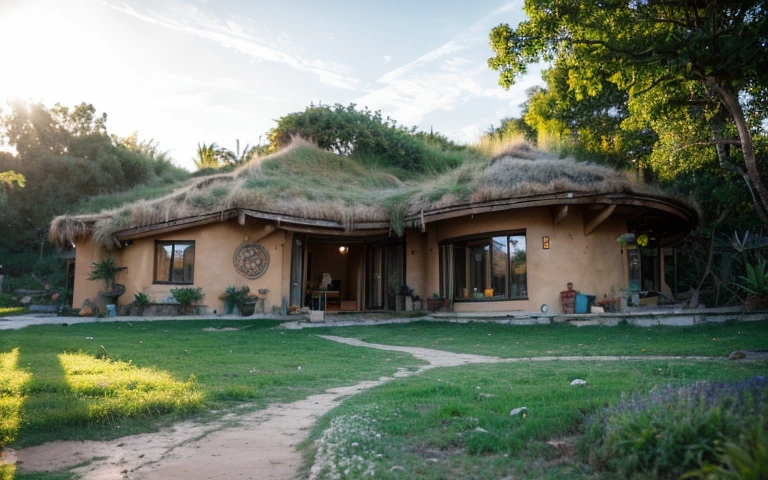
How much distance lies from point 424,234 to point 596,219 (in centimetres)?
533

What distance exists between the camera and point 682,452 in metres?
2.76

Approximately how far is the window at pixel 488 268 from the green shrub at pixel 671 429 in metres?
12.2

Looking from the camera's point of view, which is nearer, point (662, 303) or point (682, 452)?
point (682, 452)

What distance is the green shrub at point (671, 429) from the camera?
Answer: 2729 millimetres

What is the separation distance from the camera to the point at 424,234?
60.3 feet

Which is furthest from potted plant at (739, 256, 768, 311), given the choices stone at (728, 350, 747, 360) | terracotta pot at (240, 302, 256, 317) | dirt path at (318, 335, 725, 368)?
terracotta pot at (240, 302, 256, 317)

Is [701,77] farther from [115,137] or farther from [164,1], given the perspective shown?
[115,137]

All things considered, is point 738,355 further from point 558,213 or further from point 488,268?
point 488,268

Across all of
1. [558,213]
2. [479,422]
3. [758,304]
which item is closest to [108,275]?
[558,213]

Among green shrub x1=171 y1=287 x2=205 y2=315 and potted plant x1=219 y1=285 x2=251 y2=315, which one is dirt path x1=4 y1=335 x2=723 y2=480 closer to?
potted plant x1=219 y1=285 x2=251 y2=315

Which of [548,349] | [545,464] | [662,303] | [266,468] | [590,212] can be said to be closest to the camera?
[545,464]

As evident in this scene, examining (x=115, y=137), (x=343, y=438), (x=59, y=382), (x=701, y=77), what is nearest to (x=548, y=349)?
(x=701, y=77)

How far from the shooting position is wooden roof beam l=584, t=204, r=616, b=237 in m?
14.6

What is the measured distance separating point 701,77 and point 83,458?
8792mm
